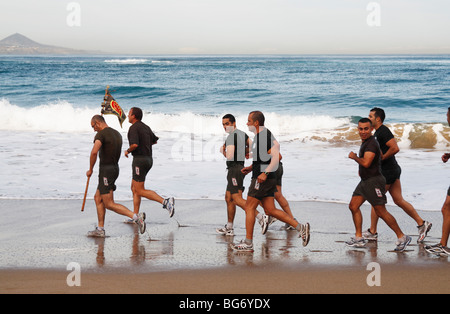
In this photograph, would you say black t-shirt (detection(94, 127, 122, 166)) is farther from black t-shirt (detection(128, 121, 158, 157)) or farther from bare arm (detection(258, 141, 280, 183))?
bare arm (detection(258, 141, 280, 183))

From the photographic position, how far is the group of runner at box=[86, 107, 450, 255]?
6.71 m

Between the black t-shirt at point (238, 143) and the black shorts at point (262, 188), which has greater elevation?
the black t-shirt at point (238, 143)

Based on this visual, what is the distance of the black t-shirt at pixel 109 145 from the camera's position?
7.57m

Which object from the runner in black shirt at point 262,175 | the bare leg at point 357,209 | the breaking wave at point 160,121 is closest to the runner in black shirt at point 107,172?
the runner in black shirt at point 262,175

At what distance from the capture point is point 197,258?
650cm

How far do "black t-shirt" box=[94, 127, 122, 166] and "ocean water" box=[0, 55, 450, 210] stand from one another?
3019 millimetres

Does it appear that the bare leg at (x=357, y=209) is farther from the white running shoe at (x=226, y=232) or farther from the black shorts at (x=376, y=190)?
the white running shoe at (x=226, y=232)

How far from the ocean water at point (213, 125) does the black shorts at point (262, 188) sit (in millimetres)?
3704

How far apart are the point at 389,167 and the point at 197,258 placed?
2772mm

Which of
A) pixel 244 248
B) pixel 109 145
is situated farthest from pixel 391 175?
pixel 109 145

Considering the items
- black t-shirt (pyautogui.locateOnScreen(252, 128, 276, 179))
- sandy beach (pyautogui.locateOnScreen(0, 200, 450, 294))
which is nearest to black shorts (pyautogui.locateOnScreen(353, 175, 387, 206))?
sandy beach (pyautogui.locateOnScreen(0, 200, 450, 294))

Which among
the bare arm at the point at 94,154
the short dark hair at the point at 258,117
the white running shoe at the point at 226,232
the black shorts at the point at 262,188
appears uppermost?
the short dark hair at the point at 258,117

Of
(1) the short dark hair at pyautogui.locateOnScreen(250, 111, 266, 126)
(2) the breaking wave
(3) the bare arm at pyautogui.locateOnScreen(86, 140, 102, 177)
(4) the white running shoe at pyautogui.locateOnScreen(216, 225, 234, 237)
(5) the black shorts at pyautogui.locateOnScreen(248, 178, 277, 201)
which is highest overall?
(1) the short dark hair at pyautogui.locateOnScreen(250, 111, 266, 126)

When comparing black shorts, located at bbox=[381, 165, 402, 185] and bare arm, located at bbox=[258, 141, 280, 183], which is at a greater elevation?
bare arm, located at bbox=[258, 141, 280, 183]
